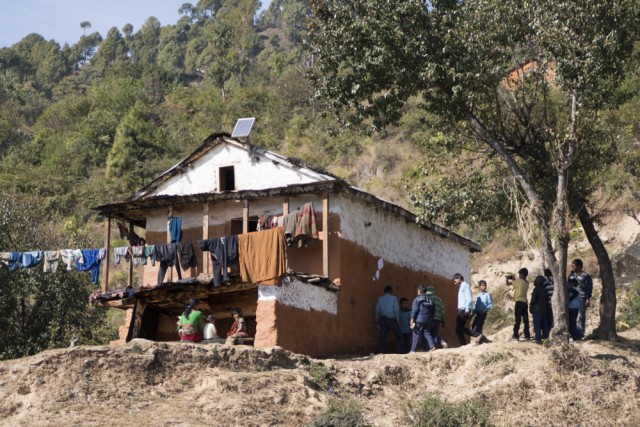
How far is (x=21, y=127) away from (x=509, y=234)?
4518cm

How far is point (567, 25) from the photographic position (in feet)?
66.2

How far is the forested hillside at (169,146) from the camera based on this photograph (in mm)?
23938

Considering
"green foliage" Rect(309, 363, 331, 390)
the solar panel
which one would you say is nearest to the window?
the solar panel

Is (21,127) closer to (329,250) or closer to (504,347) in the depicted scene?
(329,250)

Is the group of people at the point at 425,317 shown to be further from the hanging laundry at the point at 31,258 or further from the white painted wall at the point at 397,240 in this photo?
the hanging laundry at the point at 31,258

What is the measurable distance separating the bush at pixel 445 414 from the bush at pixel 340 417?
1.00 m

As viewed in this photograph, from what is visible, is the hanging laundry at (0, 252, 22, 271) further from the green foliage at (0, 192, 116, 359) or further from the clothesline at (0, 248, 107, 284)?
the green foliage at (0, 192, 116, 359)

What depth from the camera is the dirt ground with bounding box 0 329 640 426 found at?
16609 millimetres

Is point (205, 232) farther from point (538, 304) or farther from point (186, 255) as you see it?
point (538, 304)

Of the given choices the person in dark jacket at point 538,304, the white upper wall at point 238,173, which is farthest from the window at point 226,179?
the person in dark jacket at point 538,304

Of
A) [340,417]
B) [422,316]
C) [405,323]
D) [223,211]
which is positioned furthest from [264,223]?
[340,417]

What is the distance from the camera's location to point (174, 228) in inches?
989

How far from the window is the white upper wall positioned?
113mm

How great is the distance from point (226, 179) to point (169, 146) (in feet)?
112
